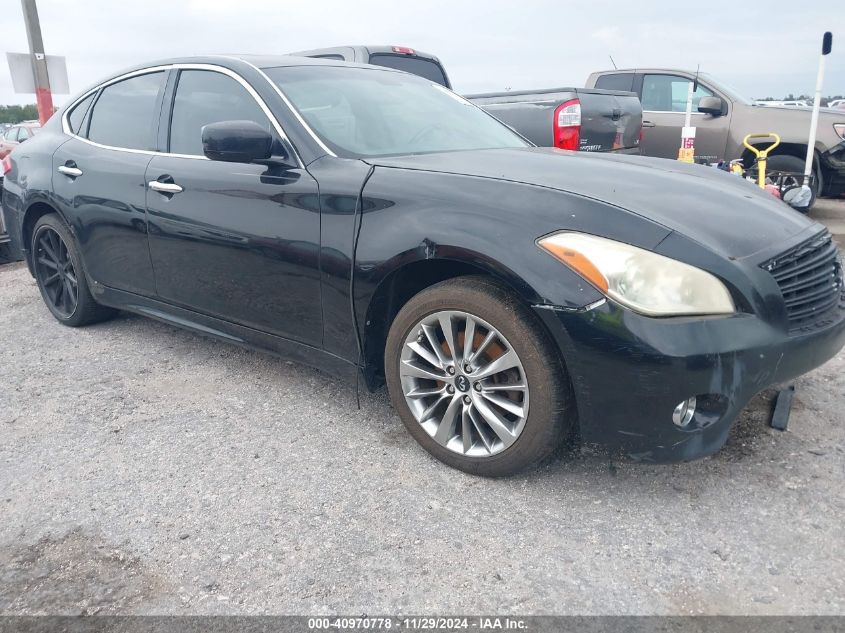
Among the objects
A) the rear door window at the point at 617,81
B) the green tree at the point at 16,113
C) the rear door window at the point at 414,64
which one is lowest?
the green tree at the point at 16,113

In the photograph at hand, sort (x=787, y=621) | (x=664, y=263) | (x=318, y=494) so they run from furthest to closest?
1. (x=318, y=494)
2. (x=664, y=263)
3. (x=787, y=621)

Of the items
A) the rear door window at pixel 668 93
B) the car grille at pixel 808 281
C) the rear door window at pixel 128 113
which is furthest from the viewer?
the rear door window at pixel 668 93

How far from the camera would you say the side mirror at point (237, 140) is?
2.94 m

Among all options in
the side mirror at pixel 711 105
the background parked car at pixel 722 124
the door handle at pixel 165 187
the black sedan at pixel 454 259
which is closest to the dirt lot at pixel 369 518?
the black sedan at pixel 454 259

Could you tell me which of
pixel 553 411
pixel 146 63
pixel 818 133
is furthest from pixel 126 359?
pixel 818 133

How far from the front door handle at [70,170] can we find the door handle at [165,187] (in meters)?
0.81

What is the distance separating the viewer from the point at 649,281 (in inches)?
87.3

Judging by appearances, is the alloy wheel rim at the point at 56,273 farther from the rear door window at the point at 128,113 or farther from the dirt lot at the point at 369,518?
the dirt lot at the point at 369,518

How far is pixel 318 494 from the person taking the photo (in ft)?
8.61

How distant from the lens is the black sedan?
2248mm

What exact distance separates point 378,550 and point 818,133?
829cm

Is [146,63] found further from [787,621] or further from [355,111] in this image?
[787,621]

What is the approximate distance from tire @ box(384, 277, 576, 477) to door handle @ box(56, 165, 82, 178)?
2485 mm

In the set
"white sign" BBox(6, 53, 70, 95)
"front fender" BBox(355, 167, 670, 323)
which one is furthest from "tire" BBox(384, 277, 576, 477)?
"white sign" BBox(6, 53, 70, 95)
